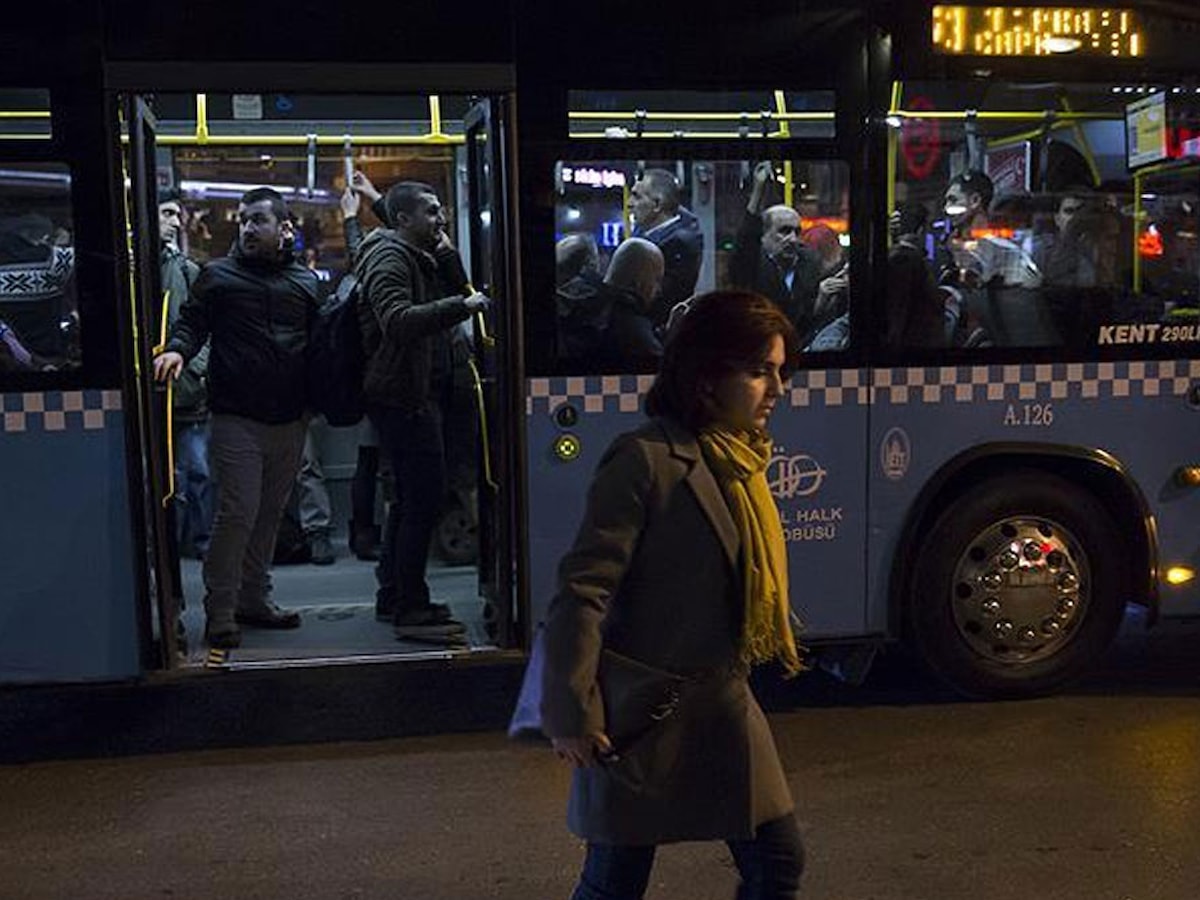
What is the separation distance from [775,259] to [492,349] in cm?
118

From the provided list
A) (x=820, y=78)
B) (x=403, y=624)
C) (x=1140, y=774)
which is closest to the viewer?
(x=1140, y=774)

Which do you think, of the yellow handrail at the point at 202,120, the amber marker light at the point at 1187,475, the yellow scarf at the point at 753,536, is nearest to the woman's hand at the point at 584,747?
the yellow scarf at the point at 753,536

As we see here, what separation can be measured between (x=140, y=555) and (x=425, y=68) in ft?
6.39

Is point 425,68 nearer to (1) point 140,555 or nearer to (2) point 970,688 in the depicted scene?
(1) point 140,555

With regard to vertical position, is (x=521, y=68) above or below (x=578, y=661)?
above

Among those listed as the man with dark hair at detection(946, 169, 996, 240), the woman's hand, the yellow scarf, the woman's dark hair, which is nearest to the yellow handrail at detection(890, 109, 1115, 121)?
the man with dark hair at detection(946, 169, 996, 240)

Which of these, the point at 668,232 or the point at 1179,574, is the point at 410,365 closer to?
the point at 668,232

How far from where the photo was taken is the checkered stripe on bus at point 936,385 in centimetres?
536

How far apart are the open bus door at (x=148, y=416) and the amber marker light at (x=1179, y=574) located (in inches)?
148

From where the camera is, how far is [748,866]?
9.79 ft

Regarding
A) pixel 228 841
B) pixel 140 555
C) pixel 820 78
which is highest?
pixel 820 78

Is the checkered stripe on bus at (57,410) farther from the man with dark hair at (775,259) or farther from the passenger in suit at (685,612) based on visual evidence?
the passenger in suit at (685,612)

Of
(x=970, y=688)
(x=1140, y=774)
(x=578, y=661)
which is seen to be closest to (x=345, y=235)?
(x=970, y=688)

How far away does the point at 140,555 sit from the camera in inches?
204
